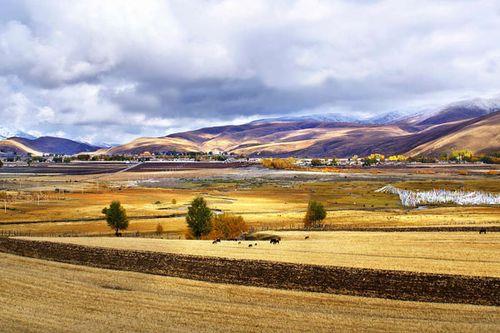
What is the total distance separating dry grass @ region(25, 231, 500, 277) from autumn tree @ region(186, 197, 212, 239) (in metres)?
16.4

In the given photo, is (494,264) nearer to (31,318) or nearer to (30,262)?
(31,318)

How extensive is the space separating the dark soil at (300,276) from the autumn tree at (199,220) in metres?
25.8

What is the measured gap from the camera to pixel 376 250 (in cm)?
5097

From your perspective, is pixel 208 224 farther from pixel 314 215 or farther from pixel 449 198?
pixel 449 198

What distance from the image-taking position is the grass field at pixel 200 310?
2866cm

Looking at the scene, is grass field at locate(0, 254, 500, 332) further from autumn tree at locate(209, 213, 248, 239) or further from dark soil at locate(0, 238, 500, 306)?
autumn tree at locate(209, 213, 248, 239)

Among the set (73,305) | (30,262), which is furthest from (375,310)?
(30,262)

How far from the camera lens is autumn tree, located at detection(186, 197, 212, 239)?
7756 cm

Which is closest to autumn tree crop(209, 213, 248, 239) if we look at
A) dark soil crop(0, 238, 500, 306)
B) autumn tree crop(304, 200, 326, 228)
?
autumn tree crop(304, 200, 326, 228)

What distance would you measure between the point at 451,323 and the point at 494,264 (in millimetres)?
15762

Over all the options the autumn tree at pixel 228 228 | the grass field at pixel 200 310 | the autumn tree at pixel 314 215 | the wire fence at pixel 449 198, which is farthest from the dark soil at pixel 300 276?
the wire fence at pixel 449 198

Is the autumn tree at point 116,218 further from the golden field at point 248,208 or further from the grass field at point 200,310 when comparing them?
the grass field at point 200,310

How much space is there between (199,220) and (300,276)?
39.1 m

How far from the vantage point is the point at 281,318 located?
30219 millimetres
